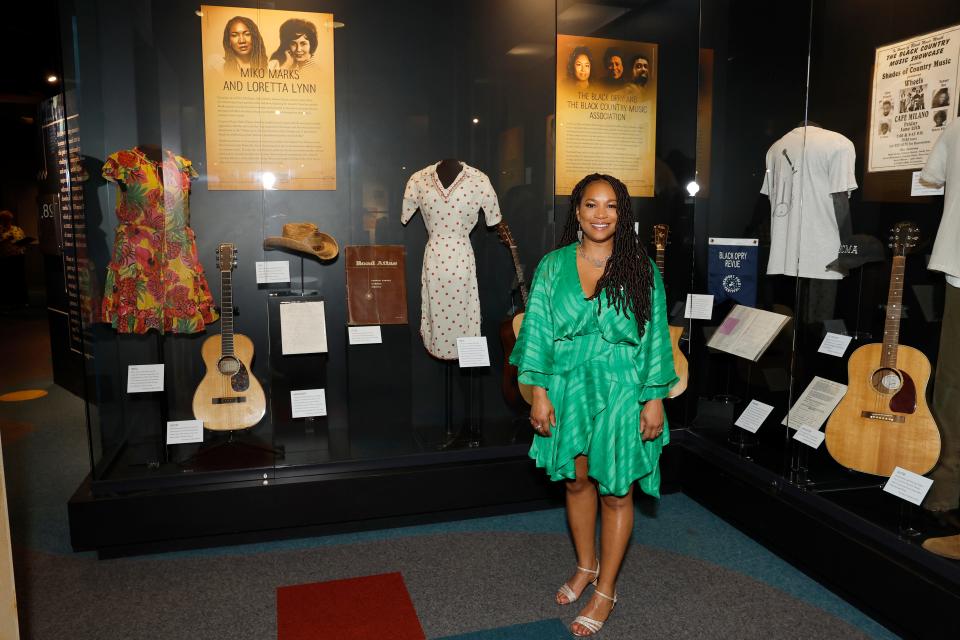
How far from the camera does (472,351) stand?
12.5ft

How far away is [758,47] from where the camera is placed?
3.64 meters

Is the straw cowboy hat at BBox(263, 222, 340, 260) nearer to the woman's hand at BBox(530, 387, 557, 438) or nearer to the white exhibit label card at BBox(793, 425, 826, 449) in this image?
the woman's hand at BBox(530, 387, 557, 438)

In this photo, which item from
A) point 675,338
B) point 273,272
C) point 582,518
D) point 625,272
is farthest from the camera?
point 675,338

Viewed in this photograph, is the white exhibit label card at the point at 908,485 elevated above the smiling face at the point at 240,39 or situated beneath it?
situated beneath

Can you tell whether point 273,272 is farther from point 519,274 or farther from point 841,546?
point 841,546

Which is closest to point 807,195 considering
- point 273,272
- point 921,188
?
point 921,188

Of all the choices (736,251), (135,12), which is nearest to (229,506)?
(135,12)

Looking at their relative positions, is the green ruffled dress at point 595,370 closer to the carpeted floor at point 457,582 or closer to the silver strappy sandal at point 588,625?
the silver strappy sandal at point 588,625

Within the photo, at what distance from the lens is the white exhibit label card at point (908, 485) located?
2.66 metres

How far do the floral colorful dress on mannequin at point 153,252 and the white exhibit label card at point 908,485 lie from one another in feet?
10.2

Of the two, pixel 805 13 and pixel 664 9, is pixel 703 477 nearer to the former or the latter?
pixel 805 13

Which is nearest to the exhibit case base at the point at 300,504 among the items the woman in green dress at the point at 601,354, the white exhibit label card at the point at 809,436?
the woman in green dress at the point at 601,354

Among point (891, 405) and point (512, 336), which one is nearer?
point (891, 405)

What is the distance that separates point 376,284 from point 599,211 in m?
1.67
